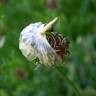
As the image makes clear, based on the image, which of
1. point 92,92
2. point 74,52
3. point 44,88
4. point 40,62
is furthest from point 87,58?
point 40,62

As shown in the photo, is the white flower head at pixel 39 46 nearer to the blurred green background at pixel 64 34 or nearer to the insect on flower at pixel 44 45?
the insect on flower at pixel 44 45

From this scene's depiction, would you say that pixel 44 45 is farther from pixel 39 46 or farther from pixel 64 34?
pixel 64 34

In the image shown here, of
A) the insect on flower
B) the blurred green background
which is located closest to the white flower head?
the insect on flower

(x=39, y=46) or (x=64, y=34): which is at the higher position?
(x=64, y=34)

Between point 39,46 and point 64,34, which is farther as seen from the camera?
point 64,34

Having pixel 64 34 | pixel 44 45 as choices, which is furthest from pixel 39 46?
pixel 64 34

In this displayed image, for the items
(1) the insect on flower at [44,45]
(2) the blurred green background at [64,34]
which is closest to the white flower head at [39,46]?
(1) the insect on flower at [44,45]

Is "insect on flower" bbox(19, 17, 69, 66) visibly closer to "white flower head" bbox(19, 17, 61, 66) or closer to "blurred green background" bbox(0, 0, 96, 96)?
"white flower head" bbox(19, 17, 61, 66)
